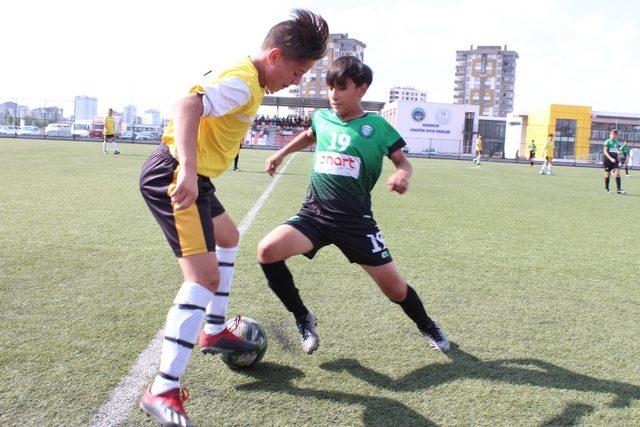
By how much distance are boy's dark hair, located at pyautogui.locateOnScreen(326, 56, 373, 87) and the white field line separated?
6.11 feet

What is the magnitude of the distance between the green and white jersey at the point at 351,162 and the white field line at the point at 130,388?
4.10 ft

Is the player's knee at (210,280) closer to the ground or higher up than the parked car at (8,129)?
closer to the ground

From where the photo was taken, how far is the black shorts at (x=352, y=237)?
3.32 meters

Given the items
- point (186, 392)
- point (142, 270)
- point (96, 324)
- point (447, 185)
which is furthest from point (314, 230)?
point (447, 185)

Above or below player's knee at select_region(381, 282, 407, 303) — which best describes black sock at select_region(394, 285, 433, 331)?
below

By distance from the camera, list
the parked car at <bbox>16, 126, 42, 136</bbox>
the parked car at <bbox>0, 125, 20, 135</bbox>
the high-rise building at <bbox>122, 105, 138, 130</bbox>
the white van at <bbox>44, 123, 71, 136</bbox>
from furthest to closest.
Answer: the high-rise building at <bbox>122, 105, 138, 130</bbox>
the white van at <bbox>44, 123, 71, 136</bbox>
the parked car at <bbox>16, 126, 42, 136</bbox>
the parked car at <bbox>0, 125, 20, 135</bbox>

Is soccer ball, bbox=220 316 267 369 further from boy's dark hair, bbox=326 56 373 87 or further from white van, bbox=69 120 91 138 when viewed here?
white van, bbox=69 120 91 138

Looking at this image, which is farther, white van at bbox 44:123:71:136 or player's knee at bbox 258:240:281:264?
white van at bbox 44:123:71:136

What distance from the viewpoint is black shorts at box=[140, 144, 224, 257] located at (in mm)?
2557

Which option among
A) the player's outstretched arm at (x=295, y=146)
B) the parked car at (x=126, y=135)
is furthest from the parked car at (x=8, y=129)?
the player's outstretched arm at (x=295, y=146)

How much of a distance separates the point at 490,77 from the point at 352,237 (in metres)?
154

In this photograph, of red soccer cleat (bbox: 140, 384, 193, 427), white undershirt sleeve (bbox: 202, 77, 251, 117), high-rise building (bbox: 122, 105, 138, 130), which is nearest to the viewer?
red soccer cleat (bbox: 140, 384, 193, 427)

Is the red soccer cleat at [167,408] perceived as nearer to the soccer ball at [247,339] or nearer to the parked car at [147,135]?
the soccer ball at [247,339]

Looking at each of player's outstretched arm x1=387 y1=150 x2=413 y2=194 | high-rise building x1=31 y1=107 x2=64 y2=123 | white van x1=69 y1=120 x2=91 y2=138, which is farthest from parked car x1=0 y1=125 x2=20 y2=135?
player's outstretched arm x1=387 y1=150 x2=413 y2=194
